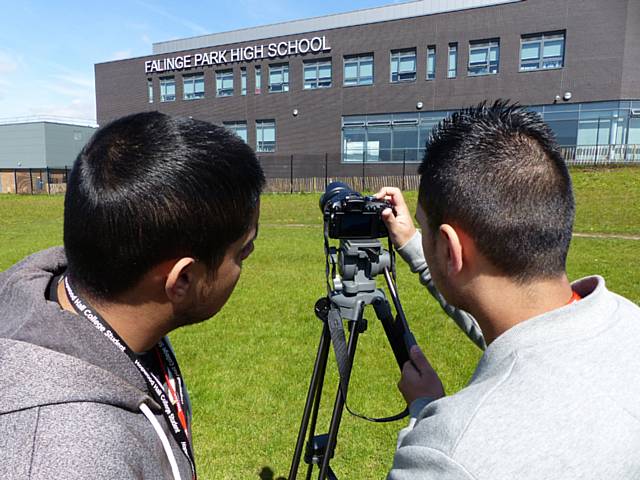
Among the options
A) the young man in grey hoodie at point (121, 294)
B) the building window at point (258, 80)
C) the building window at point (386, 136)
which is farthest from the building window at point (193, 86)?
the young man in grey hoodie at point (121, 294)

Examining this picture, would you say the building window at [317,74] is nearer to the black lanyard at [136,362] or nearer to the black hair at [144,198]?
the black hair at [144,198]

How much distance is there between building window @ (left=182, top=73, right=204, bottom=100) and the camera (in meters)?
36.2

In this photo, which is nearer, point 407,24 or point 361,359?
point 361,359

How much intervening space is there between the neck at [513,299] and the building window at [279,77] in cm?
3359

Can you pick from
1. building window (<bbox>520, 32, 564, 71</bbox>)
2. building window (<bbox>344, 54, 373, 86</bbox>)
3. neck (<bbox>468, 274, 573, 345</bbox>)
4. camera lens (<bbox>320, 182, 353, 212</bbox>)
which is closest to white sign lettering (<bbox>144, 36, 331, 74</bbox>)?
building window (<bbox>344, 54, 373, 86</bbox>)

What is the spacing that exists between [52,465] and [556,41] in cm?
3084

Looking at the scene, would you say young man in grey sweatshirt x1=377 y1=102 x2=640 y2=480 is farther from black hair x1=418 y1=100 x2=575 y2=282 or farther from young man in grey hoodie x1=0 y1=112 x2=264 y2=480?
young man in grey hoodie x1=0 y1=112 x2=264 y2=480

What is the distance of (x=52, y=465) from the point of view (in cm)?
79

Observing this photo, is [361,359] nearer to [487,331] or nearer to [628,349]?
[487,331]

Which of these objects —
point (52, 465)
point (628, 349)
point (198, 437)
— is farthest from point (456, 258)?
point (198, 437)

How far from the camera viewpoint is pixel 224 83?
3534cm

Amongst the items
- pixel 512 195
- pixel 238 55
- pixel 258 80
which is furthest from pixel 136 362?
pixel 238 55

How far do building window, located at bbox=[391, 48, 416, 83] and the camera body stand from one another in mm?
29231

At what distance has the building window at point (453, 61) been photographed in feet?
93.4
